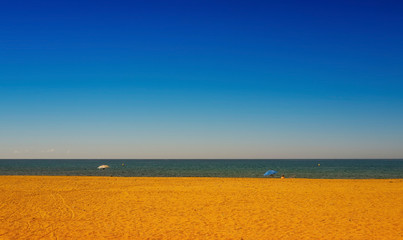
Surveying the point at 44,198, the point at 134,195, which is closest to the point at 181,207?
the point at 134,195

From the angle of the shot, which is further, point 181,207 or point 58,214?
point 181,207

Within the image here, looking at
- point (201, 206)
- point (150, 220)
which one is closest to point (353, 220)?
point (201, 206)

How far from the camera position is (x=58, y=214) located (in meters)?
14.9

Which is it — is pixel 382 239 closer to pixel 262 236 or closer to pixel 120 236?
pixel 262 236

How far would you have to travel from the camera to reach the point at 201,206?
679 inches

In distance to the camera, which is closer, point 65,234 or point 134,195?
point 65,234

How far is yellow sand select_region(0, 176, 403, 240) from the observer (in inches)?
455

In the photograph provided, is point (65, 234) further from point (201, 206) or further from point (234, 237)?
point (201, 206)

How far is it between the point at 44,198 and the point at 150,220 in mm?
9829

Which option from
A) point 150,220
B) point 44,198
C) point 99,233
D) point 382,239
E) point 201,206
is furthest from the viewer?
point 44,198

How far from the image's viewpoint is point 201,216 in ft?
48.2

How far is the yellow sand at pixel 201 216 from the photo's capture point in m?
11.6

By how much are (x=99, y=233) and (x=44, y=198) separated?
1039cm

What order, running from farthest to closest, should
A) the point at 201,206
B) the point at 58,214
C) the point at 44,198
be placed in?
the point at 44,198 → the point at 201,206 → the point at 58,214
